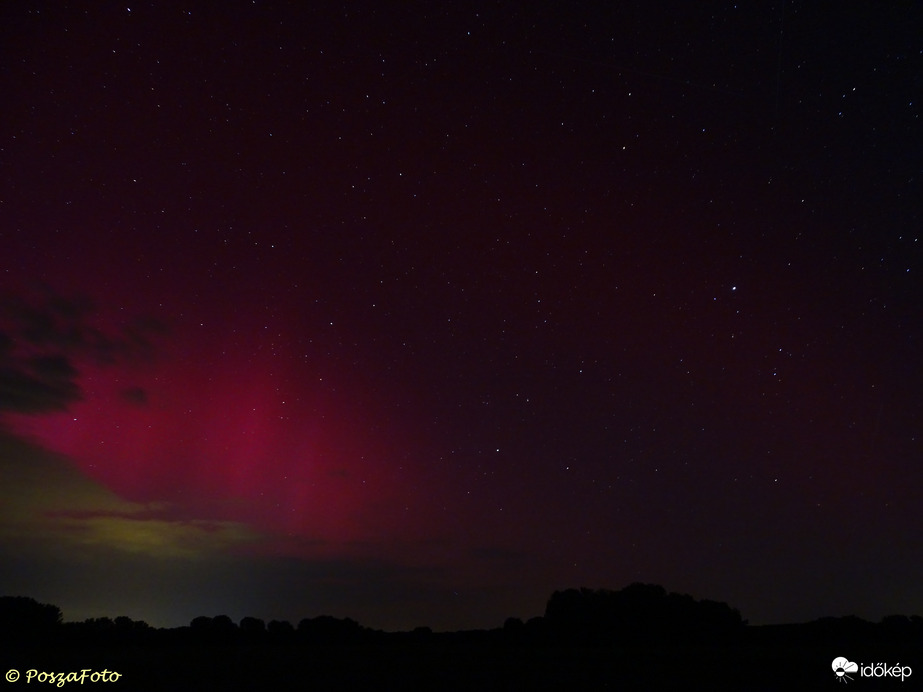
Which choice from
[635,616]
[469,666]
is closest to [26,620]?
[469,666]

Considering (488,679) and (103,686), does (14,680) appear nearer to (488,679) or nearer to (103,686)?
(103,686)

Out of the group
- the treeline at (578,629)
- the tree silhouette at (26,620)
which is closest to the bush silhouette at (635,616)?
the treeline at (578,629)

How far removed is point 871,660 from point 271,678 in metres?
9.01

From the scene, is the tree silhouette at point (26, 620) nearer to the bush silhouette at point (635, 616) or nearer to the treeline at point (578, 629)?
the treeline at point (578, 629)

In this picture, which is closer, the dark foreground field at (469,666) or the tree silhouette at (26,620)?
the dark foreground field at (469,666)

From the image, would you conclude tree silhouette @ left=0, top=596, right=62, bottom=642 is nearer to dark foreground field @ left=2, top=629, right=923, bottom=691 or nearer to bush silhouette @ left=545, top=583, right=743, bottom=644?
dark foreground field @ left=2, top=629, right=923, bottom=691

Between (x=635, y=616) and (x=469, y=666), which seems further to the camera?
(x=635, y=616)

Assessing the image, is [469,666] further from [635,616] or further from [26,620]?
[26,620]

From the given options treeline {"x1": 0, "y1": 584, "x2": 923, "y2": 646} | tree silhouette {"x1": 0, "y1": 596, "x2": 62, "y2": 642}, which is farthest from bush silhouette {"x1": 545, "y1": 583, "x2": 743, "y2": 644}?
tree silhouette {"x1": 0, "y1": 596, "x2": 62, "y2": 642}

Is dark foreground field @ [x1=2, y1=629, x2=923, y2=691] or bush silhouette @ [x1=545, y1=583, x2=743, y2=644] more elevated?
bush silhouette @ [x1=545, y1=583, x2=743, y2=644]

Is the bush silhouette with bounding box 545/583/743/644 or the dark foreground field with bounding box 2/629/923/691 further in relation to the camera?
the bush silhouette with bounding box 545/583/743/644

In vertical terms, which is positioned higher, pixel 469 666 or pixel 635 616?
pixel 635 616

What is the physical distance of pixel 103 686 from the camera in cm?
1009

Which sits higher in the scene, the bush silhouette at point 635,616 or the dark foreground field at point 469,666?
the bush silhouette at point 635,616
